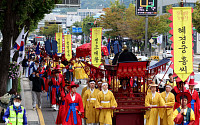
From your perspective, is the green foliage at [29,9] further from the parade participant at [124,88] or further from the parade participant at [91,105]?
the parade participant at [124,88]

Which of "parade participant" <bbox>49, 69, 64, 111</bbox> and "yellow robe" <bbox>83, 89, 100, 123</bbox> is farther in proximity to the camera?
"parade participant" <bbox>49, 69, 64, 111</bbox>

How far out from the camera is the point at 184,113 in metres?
10.2

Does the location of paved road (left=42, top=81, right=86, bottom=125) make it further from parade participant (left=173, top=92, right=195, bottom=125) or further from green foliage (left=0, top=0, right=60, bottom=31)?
parade participant (left=173, top=92, right=195, bottom=125)

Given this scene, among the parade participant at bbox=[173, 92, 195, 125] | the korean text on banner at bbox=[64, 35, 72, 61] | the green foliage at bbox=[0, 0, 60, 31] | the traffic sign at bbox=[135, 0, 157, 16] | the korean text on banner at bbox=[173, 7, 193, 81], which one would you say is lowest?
the parade participant at bbox=[173, 92, 195, 125]

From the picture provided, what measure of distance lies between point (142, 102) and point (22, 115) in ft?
12.5

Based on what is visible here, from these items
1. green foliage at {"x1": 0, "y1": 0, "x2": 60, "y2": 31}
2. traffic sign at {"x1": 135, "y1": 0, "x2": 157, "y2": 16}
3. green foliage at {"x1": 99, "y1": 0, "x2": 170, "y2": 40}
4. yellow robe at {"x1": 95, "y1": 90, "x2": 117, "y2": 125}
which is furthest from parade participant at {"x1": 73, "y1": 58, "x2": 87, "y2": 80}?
green foliage at {"x1": 99, "y1": 0, "x2": 170, "y2": 40}

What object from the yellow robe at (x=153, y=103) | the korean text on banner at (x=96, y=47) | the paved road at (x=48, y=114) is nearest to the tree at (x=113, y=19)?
the paved road at (x=48, y=114)

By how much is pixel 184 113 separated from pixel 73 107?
3431 mm

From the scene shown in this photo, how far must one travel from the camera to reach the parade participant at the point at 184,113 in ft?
33.1

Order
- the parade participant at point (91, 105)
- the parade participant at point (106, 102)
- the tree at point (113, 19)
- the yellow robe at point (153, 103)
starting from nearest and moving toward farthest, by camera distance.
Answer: the parade participant at point (106, 102) → the yellow robe at point (153, 103) → the parade participant at point (91, 105) → the tree at point (113, 19)

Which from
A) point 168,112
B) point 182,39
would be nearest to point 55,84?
point 168,112

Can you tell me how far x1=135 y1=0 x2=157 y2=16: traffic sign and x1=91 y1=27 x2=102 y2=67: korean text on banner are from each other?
2416cm

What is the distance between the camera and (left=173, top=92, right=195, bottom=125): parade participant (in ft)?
33.1

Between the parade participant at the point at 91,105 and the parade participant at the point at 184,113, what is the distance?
338cm
